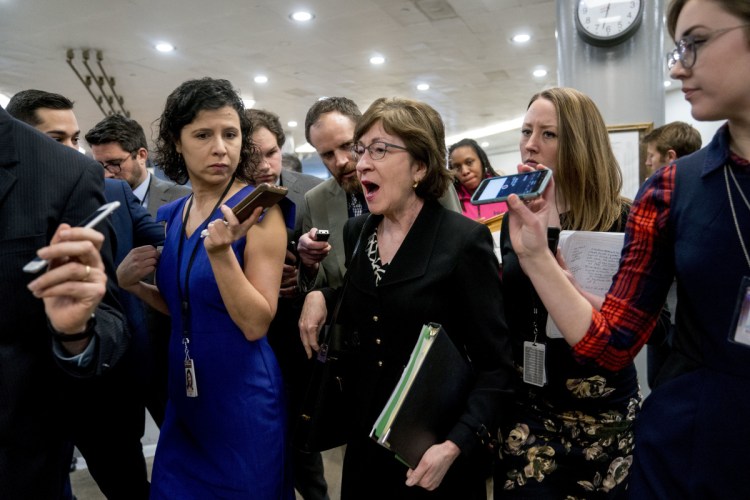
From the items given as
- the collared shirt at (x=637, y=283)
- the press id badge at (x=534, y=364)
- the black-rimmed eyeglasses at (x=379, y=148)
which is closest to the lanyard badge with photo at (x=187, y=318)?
the black-rimmed eyeglasses at (x=379, y=148)

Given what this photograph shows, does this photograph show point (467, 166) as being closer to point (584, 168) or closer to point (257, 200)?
point (584, 168)

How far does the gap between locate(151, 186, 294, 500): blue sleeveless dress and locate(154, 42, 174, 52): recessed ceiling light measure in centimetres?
750

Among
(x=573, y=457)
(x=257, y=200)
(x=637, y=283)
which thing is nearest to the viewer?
(x=637, y=283)

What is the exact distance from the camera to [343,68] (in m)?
9.98

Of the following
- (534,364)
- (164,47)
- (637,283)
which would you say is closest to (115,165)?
(534,364)

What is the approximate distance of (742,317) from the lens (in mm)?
979

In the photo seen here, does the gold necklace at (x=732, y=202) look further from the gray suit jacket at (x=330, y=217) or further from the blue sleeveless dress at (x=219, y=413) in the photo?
the gray suit jacket at (x=330, y=217)

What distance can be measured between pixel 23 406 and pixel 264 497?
29.2 inches

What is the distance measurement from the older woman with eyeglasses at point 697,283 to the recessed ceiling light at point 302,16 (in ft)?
22.2

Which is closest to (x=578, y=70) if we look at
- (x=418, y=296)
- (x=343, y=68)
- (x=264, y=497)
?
(x=418, y=296)

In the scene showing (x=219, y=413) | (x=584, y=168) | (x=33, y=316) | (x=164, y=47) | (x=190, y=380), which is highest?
(x=164, y=47)

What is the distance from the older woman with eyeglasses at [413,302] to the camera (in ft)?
5.25


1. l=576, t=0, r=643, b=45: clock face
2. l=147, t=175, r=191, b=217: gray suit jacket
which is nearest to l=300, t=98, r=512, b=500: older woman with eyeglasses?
l=147, t=175, r=191, b=217: gray suit jacket

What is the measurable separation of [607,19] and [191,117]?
3.57 m
